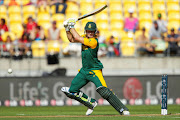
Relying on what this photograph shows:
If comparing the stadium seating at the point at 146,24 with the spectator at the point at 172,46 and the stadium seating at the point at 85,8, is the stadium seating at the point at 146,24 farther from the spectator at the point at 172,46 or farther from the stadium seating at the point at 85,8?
the spectator at the point at 172,46

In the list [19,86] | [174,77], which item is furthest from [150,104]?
[19,86]

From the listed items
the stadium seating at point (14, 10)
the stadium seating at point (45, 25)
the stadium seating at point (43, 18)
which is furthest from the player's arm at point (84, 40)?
the stadium seating at point (14, 10)

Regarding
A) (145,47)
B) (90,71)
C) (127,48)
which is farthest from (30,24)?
(90,71)

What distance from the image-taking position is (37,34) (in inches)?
637

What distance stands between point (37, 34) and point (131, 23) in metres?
→ 3.59

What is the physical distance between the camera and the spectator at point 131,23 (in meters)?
17.3

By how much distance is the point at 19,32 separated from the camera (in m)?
17.3

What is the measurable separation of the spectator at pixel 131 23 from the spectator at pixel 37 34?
3225mm

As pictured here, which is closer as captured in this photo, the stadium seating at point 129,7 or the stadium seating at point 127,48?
the stadium seating at point 127,48

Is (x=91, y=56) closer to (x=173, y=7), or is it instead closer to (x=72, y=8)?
(x=72, y=8)

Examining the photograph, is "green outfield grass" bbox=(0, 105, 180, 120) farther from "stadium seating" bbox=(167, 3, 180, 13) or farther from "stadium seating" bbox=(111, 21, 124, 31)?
"stadium seating" bbox=(167, 3, 180, 13)

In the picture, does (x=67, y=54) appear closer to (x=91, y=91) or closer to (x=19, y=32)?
(x=91, y=91)

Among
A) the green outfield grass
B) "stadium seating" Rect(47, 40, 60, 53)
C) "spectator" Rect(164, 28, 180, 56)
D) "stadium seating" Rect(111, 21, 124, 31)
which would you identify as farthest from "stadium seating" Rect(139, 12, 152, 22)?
the green outfield grass

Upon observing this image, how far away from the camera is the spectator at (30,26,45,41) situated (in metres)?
16.1
